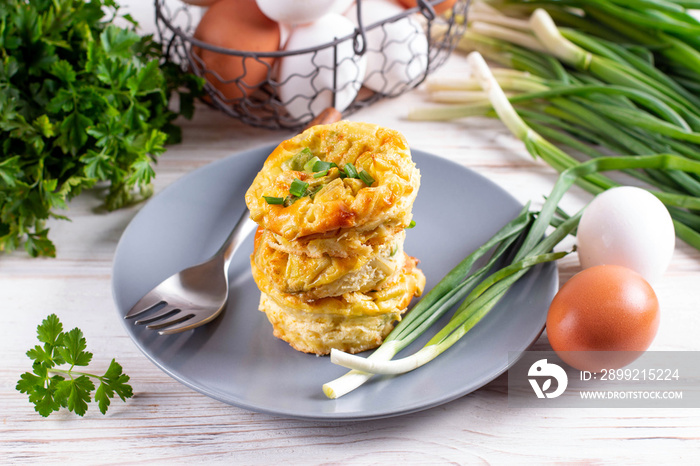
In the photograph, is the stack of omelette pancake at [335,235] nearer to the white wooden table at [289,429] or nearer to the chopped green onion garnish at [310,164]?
the chopped green onion garnish at [310,164]

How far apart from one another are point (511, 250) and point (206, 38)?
1.71 metres

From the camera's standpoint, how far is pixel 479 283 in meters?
2.09

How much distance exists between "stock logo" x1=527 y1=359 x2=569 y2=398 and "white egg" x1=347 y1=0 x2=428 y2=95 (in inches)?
67.7

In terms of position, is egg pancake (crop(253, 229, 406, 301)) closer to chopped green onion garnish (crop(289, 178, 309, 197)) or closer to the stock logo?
chopped green onion garnish (crop(289, 178, 309, 197))

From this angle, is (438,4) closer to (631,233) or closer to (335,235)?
(631,233)

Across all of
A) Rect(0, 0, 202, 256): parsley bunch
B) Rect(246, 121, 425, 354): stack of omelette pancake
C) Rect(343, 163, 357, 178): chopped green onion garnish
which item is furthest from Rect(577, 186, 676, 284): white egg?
Rect(0, 0, 202, 256): parsley bunch

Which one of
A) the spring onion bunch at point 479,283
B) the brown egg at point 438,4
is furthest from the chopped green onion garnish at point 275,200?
the brown egg at point 438,4

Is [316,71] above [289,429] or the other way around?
above

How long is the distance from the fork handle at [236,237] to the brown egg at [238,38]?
0.72 meters

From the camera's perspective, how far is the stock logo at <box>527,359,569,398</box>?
72.4 inches

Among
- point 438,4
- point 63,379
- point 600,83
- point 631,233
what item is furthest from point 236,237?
point 600,83

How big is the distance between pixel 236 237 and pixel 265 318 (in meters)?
0.41

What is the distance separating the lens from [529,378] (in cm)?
187

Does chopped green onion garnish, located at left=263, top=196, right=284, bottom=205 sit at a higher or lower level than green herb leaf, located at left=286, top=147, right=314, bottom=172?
lower
